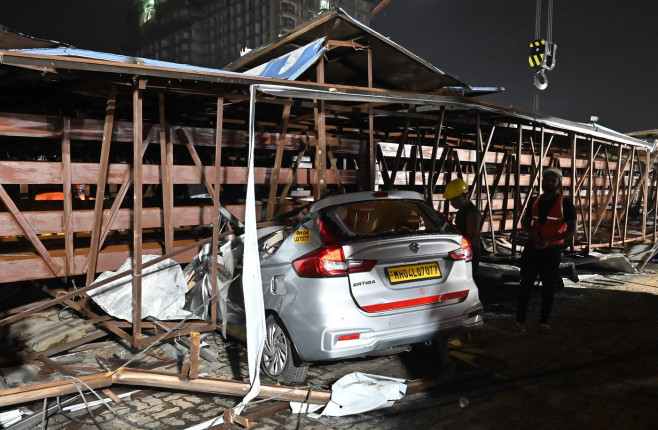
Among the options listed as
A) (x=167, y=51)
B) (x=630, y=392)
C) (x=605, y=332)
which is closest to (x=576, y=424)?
(x=630, y=392)

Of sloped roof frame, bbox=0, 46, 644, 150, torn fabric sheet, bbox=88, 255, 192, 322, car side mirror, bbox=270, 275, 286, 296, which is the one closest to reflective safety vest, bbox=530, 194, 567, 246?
sloped roof frame, bbox=0, 46, 644, 150

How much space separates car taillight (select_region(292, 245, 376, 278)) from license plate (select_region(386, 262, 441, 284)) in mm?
216

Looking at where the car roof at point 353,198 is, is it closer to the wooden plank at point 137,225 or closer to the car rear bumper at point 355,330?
the car rear bumper at point 355,330

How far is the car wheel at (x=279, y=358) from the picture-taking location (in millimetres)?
4113

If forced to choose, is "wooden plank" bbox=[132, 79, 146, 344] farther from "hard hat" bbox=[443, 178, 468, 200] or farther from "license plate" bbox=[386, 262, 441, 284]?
"hard hat" bbox=[443, 178, 468, 200]

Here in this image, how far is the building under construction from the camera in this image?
5.09 m

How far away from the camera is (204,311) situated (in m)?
5.70

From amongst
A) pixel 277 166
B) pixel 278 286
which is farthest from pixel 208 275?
pixel 278 286

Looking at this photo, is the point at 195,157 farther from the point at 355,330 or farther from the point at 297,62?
the point at 355,330

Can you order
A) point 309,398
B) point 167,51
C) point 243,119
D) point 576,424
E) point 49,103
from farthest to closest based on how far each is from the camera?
point 167,51 < point 243,119 < point 49,103 < point 309,398 < point 576,424

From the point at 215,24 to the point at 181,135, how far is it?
92.5m

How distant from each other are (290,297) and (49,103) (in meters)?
5.57

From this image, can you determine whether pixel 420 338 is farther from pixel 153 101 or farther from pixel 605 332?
pixel 153 101

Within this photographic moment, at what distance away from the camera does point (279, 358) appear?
4.25 metres
